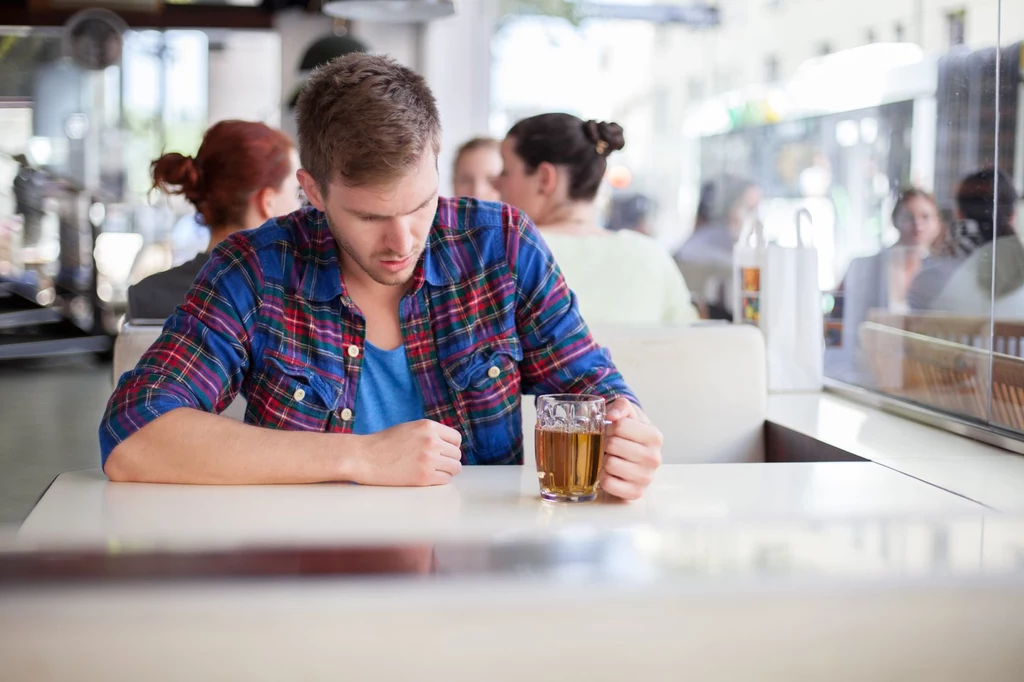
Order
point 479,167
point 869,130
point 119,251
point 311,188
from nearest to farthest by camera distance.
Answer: point 311,188, point 479,167, point 869,130, point 119,251

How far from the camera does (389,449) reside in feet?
4.60

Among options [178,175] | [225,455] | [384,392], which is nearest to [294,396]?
[384,392]

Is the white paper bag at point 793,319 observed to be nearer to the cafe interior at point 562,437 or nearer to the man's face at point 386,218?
the cafe interior at point 562,437

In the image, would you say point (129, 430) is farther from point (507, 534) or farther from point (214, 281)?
point (507, 534)

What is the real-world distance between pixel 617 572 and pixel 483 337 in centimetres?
102

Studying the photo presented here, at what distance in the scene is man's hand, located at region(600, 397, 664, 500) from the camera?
4.38ft

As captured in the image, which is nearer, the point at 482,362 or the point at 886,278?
the point at 482,362

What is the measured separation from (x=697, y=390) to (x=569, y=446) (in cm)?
114

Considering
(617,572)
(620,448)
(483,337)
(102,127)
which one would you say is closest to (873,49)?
(483,337)

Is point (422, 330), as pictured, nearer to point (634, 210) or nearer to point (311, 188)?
point (311, 188)

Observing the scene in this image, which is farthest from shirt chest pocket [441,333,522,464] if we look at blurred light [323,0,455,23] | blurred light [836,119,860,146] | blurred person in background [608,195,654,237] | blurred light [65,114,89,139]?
blurred light [65,114,89,139]

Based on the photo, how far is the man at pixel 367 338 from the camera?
1405 millimetres

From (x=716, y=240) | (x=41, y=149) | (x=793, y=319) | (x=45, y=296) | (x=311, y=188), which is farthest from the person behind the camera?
(x=41, y=149)

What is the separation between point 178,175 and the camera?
9.03 ft
